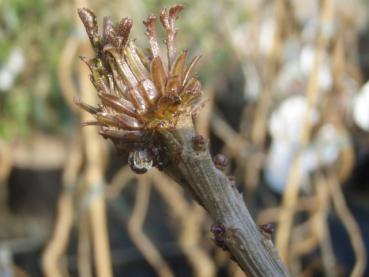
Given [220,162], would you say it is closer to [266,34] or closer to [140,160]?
[140,160]

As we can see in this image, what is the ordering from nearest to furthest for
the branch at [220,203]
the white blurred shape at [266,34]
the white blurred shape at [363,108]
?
1. the branch at [220,203]
2. the white blurred shape at [363,108]
3. the white blurred shape at [266,34]

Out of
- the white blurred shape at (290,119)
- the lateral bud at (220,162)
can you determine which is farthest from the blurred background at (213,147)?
the lateral bud at (220,162)

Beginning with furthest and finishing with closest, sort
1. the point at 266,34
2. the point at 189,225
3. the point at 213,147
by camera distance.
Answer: the point at 213,147, the point at 266,34, the point at 189,225

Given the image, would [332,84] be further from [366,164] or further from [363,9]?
[363,9]

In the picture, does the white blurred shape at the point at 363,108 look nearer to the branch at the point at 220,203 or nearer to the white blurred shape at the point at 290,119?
the white blurred shape at the point at 290,119

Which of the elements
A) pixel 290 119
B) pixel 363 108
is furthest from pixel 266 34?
pixel 363 108

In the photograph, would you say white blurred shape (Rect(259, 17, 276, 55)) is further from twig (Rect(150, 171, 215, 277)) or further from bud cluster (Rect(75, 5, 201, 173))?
bud cluster (Rect(75, 5, 201, 173))

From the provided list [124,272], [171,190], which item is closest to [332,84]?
[171,190]
